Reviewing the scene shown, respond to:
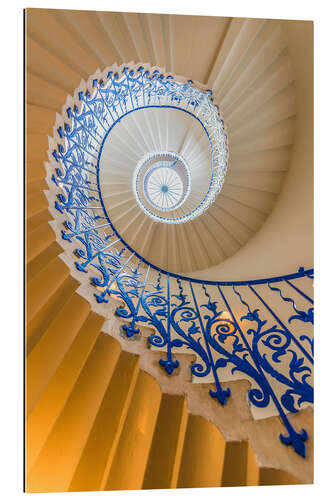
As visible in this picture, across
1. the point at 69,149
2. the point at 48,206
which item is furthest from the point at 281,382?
the point at 69,149

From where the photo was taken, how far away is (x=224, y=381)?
1.75m

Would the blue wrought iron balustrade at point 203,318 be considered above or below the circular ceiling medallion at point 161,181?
below

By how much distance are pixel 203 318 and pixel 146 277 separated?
1054 mm

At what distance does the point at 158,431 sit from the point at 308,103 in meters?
5.55

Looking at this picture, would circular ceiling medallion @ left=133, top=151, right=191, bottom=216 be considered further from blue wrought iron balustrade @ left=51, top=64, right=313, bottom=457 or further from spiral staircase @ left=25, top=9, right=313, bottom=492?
blue wrought iron balustrade @ left=51, top=64, right=313, bottom=457

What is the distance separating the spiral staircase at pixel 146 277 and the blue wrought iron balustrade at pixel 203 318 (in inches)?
0.9

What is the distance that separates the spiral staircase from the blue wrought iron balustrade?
0.02 metres

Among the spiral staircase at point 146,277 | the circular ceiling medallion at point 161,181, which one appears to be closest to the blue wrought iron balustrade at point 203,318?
the spiral staircase at point 146,277

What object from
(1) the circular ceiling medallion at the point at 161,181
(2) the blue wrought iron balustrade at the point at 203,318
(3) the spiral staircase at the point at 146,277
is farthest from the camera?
(1) the circular ceiling medallion at the point at 161,181

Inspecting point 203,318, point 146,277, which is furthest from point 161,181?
point 203,318

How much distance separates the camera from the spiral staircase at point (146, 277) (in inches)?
56.0

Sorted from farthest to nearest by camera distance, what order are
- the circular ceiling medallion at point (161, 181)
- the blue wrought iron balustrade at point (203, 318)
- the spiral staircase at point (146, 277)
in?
the circular ceiling medallion at point (161, 181) → the blue wrought iron balustrade at point (203, 318) → the spiral staircase at point (146, 277)

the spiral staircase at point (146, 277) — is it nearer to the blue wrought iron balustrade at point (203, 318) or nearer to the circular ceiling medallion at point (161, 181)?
the blue wrought iron balustrade at point (203, 318)

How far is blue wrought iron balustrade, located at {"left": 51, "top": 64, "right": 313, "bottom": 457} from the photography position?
5.82 feet
